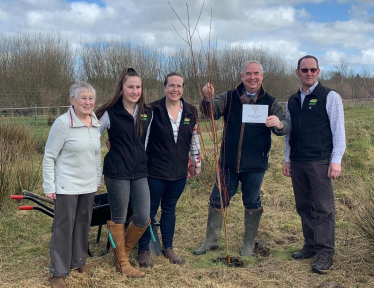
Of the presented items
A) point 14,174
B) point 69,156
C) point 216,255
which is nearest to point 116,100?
point 69,156

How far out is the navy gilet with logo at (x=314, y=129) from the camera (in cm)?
309

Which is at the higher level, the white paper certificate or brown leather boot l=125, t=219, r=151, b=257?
the white paper certificate

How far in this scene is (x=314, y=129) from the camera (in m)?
3.10

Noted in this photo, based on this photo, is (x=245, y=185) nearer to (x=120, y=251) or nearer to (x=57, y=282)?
(x=120, y=251)

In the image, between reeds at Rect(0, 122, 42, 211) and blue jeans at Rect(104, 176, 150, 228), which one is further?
reeds at Rect(0, 122, 42, 211)

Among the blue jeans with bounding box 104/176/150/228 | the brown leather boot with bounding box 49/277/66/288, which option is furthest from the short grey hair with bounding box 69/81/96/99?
the brown leather boot with bounding box 49/277/66/288

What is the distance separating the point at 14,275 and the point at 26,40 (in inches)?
827

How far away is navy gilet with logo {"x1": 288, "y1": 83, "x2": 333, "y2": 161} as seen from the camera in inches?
122

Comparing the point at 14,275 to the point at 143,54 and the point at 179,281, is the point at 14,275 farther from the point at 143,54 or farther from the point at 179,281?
A: the point at 143,54

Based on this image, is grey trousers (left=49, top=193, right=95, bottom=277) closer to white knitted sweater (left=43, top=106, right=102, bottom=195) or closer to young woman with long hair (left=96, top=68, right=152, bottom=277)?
white knitted sweater (left=43, top=106, right=102, bottom=195)

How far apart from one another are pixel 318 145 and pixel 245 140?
0.64 meters

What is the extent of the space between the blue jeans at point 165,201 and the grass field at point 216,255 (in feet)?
0.76

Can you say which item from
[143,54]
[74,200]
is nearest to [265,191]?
[74,200]

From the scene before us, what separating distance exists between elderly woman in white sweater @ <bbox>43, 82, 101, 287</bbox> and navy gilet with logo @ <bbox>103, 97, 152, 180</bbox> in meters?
0.12
